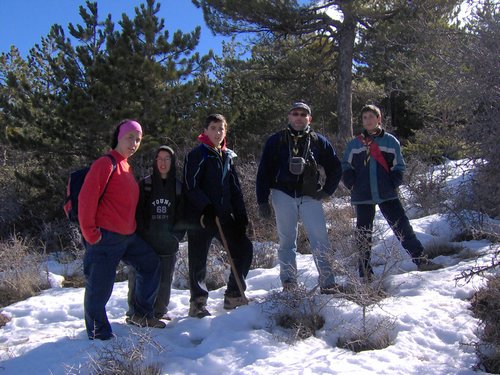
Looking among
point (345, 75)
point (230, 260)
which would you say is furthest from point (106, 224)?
point (345, 75)

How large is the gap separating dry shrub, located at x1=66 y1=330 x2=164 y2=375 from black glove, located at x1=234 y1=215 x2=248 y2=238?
4.42 feet

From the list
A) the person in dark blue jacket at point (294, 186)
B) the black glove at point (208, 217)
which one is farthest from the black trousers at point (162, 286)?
the person in dark blue jacket at point (294, 186)

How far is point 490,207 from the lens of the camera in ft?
18.9

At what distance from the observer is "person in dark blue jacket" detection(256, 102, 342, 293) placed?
4.50 meters

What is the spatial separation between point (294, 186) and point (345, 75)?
422 inches

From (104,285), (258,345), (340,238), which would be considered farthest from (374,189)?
(104,285)

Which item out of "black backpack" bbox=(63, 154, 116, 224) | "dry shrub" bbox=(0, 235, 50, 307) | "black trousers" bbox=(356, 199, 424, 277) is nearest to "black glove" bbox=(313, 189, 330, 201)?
"black trousers" bbox=(356, 199, 424, 277)

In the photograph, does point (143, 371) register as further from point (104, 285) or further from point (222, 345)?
point (104, 285)

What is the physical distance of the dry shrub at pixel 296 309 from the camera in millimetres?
3883

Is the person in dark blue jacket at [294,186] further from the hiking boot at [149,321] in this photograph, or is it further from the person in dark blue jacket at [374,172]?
the hiking boot at [149,321]

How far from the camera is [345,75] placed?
47.4 ft

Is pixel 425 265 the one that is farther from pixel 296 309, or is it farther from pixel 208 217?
pixel 208 217

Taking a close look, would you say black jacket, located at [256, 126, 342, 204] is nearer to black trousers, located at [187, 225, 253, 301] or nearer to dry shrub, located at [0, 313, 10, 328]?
black trousers, located at [187, 225, 253, 301]

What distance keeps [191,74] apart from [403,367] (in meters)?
9.03
